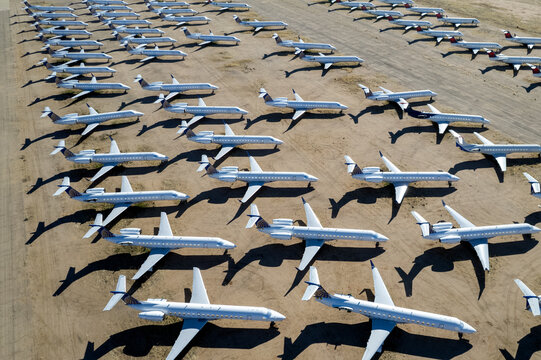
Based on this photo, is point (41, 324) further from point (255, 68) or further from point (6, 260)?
point (255, 68)

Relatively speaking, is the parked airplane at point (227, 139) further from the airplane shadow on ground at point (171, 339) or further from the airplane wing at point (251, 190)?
the airplane shadow on ground at point (171, 339)

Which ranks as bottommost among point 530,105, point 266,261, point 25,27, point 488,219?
point 266,261

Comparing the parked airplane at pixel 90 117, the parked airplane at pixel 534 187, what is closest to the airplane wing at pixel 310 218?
the parked airplane at pixel 534 187

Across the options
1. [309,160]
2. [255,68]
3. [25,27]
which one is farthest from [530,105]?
[25,27]

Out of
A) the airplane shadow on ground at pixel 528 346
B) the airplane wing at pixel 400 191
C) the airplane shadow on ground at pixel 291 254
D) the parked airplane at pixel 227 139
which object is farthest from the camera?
the parked airplane at pixel 227 139

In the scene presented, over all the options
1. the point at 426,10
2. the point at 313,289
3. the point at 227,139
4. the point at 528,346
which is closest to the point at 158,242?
the point at 313,289

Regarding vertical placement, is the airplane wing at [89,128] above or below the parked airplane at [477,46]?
below
